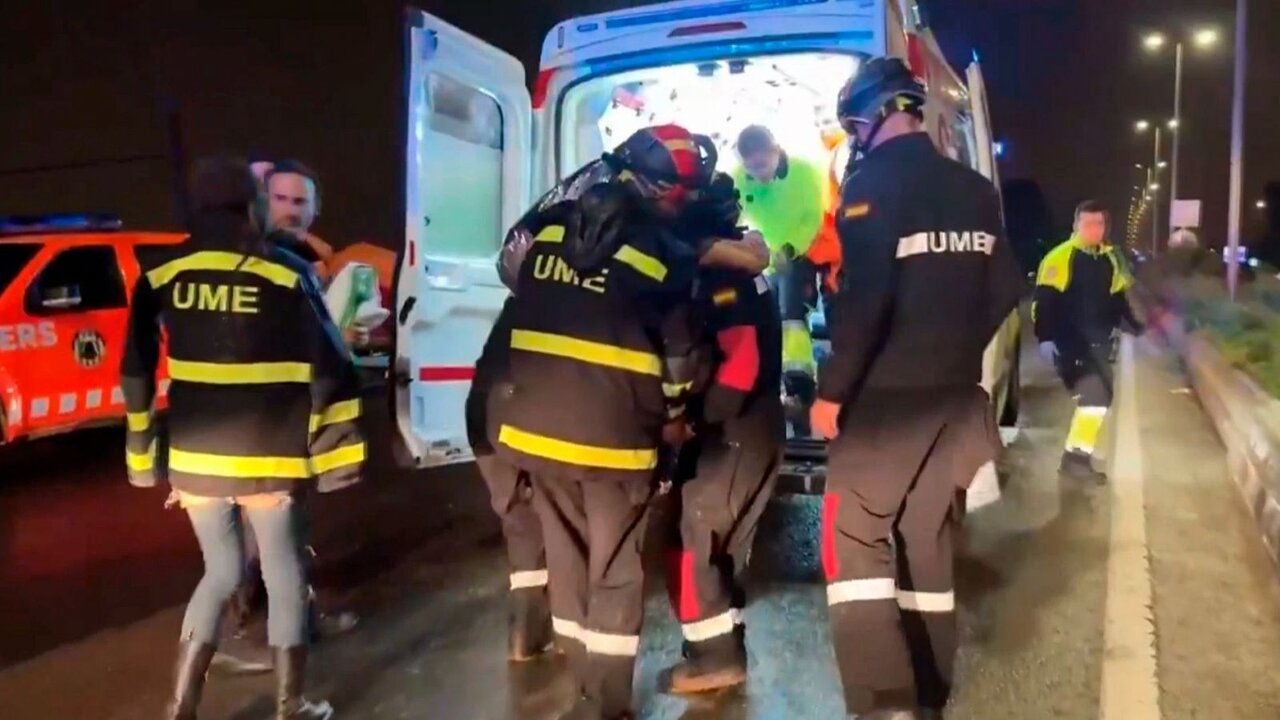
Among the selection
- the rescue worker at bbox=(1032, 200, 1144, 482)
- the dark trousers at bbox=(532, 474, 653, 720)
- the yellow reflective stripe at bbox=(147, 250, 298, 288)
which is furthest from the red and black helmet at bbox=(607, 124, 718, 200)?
the rescue worker at bbox=(1032, 200, 1144, 482)

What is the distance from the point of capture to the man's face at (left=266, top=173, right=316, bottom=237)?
4.54 meters

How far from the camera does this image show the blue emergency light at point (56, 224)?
9105 millimetres

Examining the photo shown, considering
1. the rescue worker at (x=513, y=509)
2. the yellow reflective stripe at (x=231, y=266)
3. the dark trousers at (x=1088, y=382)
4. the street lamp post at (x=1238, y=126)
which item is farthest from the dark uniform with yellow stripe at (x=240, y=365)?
the street lamp post at (x=1238, y=126)

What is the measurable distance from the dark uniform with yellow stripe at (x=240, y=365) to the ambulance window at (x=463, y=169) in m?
1.75

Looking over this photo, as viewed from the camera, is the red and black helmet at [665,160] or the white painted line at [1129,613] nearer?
the red and black helmet at [665,160]

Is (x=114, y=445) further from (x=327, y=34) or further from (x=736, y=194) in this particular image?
(x=327, y=34)

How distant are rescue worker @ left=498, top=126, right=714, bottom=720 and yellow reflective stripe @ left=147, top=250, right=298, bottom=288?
680 millimetres

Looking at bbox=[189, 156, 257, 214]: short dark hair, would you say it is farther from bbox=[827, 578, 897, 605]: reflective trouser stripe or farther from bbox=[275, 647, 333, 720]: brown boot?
bbox=[827, 578, 897, 605]: reflective trouser stripe

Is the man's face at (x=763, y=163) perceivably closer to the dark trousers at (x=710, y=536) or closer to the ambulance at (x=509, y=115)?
the ambulance at (x=509, y=115)

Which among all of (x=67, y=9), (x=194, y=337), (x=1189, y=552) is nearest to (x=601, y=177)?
(x=194, y=337)

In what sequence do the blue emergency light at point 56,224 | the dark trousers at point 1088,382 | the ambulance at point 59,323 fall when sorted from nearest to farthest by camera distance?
1. the dark trousers at point 1088,382
2. the ambulance at point 59,323
3. the blue emergency light at point 56,224

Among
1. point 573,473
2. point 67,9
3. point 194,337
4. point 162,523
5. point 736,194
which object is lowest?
point 162,523

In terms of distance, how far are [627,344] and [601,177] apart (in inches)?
26.3

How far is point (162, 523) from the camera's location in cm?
708
